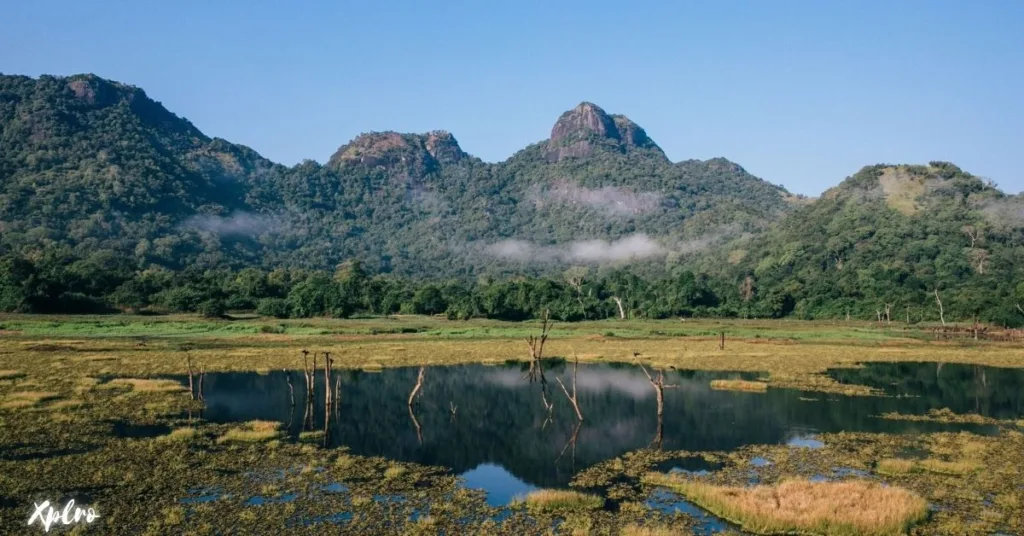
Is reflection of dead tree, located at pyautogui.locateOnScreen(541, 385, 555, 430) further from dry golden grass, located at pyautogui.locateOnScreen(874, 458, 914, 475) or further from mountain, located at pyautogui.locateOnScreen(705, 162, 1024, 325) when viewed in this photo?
mountain, located at pyautogui.locateOnScreen(705, 162, 1024, 325)

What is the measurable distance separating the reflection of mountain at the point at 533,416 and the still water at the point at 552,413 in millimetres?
77

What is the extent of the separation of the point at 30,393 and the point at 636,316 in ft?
362

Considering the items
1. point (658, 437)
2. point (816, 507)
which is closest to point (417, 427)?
point (658, 437)

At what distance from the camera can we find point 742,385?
158 feet

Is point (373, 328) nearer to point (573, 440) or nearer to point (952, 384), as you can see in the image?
point (573, 440)

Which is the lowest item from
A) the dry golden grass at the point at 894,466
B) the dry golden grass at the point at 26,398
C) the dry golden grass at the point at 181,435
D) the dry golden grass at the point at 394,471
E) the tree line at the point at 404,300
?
the dry golden grass at the point at 394,471

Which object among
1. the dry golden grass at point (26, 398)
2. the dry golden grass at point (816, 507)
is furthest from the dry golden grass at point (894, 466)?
the dry golden grass at point (26, 398)

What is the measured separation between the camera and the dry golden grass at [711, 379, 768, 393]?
47031 mm

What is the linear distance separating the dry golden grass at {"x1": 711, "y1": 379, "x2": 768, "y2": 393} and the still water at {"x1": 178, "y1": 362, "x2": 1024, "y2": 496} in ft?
3.46

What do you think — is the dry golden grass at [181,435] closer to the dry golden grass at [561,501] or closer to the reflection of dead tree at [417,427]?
the reflection of dead tree at [417,427]

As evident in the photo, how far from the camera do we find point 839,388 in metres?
47.7

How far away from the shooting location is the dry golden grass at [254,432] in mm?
30303

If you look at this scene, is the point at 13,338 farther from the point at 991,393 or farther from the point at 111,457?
the point at 991,393

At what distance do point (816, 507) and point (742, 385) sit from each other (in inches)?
1128
